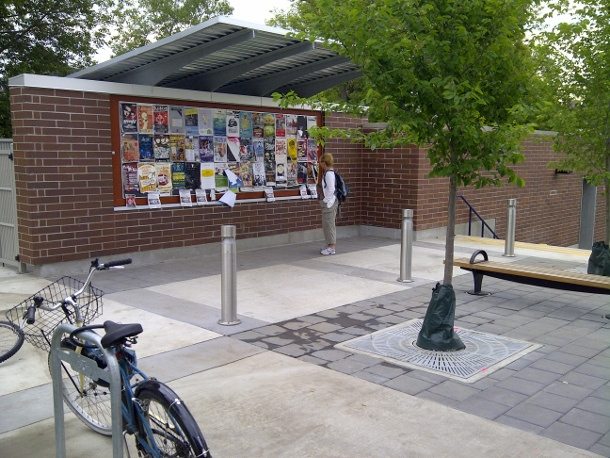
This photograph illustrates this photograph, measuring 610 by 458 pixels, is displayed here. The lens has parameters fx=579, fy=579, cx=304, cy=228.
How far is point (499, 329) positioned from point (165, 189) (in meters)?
6.15

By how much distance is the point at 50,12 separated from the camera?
19.8 meters

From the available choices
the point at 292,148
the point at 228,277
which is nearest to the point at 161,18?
the point at 292,148

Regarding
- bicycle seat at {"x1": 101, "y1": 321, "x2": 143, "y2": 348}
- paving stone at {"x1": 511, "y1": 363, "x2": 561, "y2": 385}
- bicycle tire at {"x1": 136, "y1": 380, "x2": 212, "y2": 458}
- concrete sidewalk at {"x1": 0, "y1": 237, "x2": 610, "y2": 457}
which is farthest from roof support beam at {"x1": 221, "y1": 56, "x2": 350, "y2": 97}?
bicycle tire at {"x1": 136, "y1": 380, "x2": 212, "y2": 458}

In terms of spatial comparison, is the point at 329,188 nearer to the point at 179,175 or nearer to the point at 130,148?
the point at 179,175

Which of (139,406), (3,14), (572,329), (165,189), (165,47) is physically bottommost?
(572,329)

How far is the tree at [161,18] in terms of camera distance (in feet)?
109

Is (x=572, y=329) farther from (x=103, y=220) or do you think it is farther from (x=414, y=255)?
(x=103, y=220)

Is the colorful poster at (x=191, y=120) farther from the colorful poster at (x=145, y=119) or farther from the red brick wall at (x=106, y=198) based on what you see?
the red brick wall at (x=106, y=198)

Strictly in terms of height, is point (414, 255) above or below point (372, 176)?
below

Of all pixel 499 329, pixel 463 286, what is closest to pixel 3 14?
pixel 463 286

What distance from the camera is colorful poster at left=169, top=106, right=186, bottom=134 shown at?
10125 mm

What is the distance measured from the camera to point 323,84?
11789 millimetres

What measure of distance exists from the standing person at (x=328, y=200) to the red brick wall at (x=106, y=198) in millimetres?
1398

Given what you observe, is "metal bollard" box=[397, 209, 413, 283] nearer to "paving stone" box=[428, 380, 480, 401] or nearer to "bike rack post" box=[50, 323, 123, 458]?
"paving stone" box=[428, 380, 480, 401]
